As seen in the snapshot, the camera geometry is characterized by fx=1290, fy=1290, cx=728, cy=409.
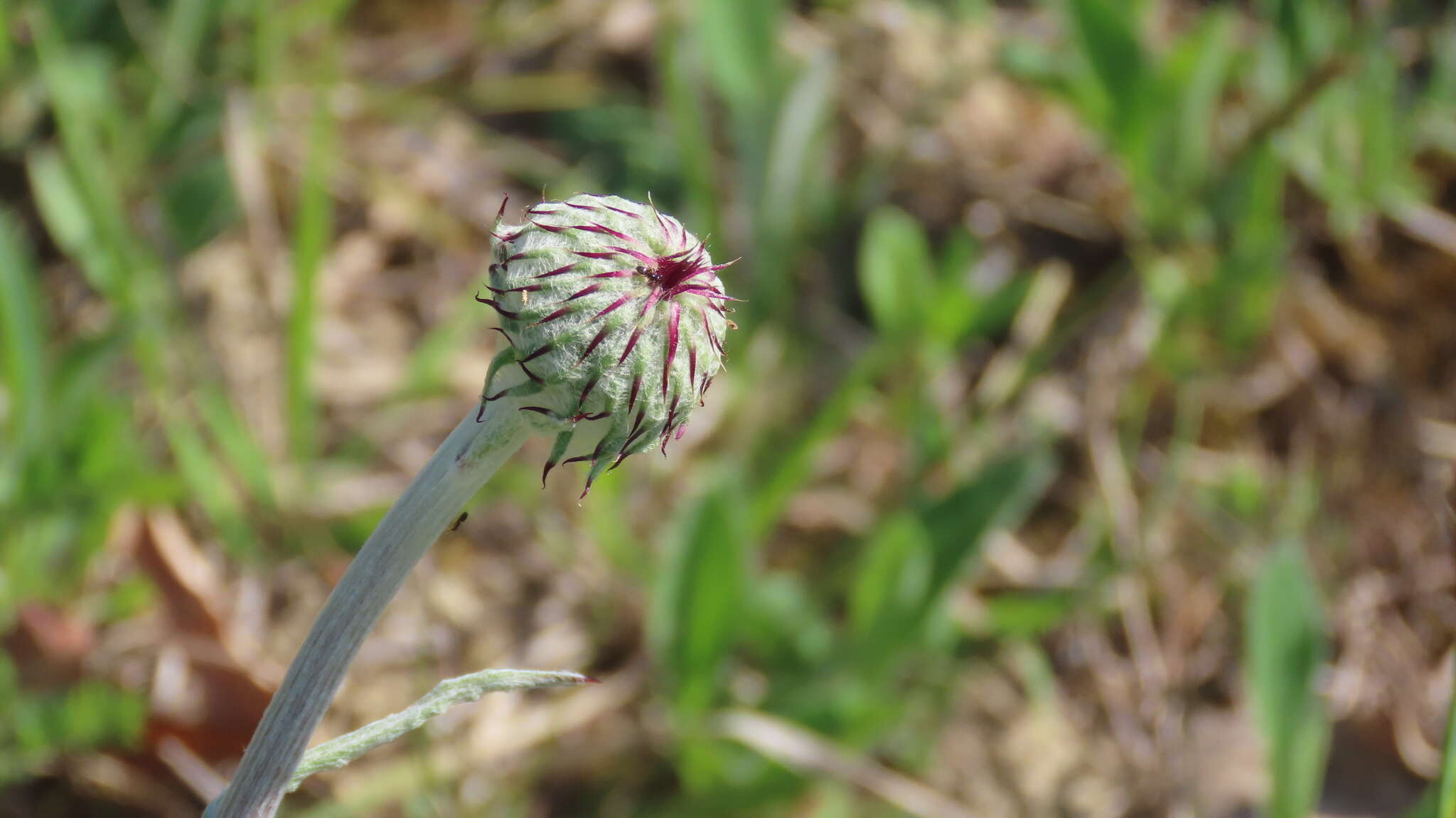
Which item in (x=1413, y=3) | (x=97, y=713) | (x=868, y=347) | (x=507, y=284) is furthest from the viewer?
(x=1413, y=3)

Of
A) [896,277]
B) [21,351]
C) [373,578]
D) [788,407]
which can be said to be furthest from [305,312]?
[373,578]

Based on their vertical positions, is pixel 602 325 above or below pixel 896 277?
below

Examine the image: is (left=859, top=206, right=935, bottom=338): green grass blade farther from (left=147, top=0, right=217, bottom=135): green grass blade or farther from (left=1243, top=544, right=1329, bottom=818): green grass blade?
(left=147, top=0, right=217, bottom=135): green grass blade

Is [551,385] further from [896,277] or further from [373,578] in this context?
[896,277]

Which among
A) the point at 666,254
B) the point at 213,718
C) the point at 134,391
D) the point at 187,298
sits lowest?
the point at 666,254

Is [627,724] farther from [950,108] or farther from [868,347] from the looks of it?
[950,108]

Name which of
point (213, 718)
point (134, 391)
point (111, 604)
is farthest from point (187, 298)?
point (213, 718)
